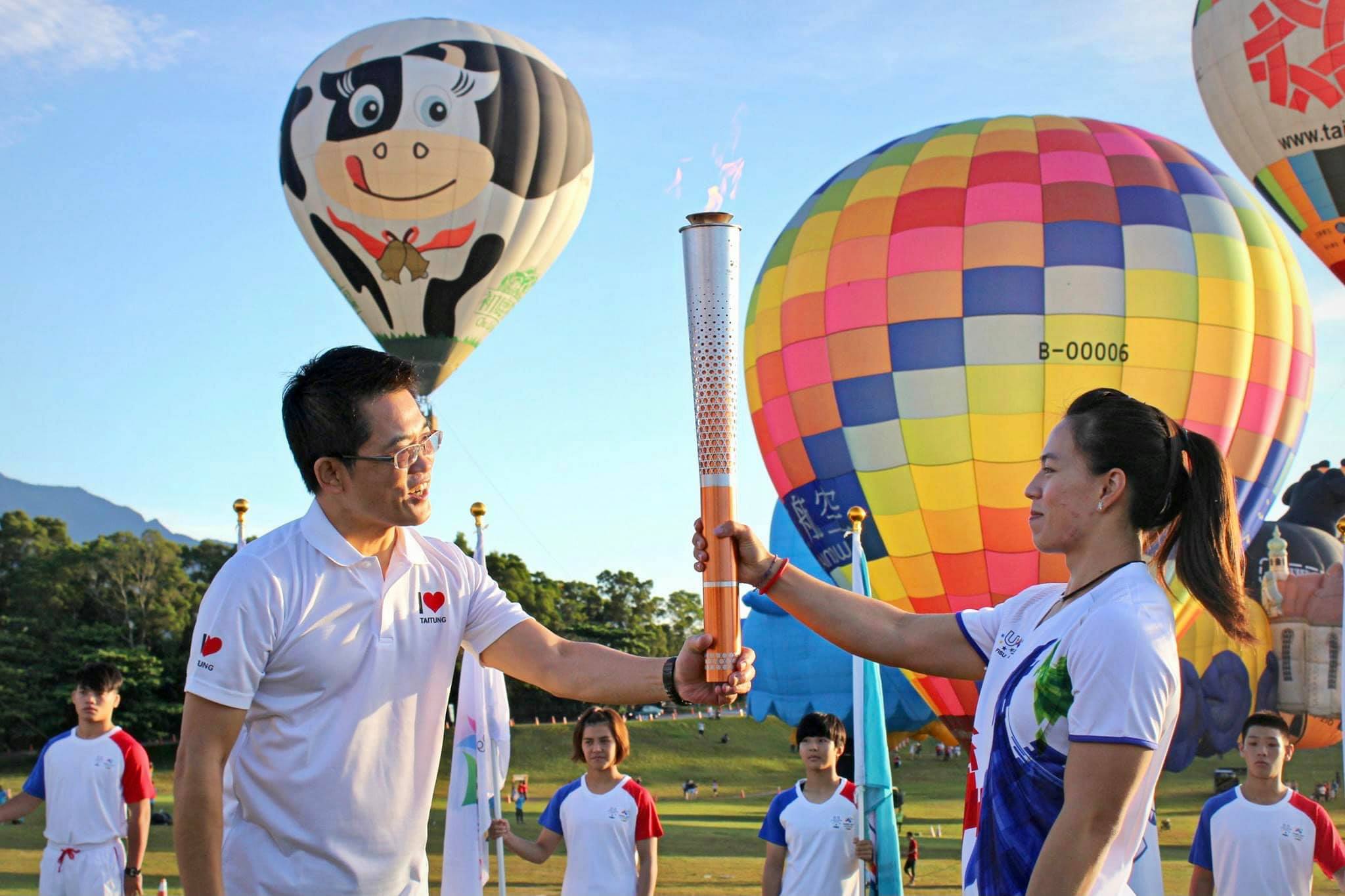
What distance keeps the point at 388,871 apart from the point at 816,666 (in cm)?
2455

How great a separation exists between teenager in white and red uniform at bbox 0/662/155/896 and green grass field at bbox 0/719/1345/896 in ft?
23.6

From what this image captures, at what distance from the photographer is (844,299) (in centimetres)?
1484

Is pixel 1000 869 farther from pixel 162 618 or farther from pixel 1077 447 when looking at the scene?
pixel 162 618

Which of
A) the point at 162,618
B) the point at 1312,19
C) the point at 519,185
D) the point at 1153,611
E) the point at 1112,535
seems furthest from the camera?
the point at 162,618

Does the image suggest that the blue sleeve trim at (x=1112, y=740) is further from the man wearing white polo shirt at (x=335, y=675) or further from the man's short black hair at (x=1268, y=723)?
the man's short black hair at (x=1268, y=723)

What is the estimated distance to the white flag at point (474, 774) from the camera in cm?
918

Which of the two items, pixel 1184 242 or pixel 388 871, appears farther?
pixel 1184 242

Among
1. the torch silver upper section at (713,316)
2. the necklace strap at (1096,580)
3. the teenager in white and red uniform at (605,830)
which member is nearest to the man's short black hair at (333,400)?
the torch silver upper section at (713,316)

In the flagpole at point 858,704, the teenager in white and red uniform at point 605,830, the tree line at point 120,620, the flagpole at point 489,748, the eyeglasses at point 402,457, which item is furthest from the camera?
the tree line at point 120,620

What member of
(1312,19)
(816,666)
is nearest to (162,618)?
(816,666)

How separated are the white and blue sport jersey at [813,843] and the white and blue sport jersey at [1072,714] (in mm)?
4234

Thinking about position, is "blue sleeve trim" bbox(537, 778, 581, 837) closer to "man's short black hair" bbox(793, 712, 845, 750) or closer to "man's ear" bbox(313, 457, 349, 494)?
"man's short black hair" bbox(793, 712, 845, 750)

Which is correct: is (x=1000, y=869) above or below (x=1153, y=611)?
below

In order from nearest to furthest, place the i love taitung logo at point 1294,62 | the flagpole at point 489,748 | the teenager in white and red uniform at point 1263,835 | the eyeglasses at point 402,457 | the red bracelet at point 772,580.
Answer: the eyeglasses at point 402,457
the red bracelet at point 772,580
the teenager in white and red uniform at point 1263,835
the flagpole at point 489,748
the i love taitung logo at point 1294,62
